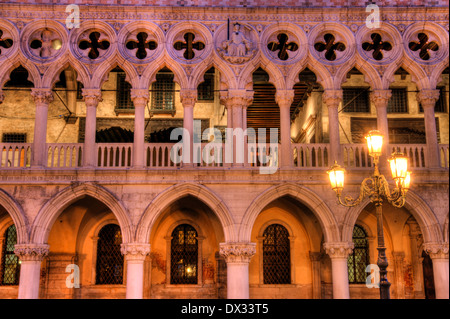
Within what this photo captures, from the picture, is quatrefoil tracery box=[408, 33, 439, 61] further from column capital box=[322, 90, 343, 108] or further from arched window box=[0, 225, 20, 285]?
arched window box=[0, 225, 20, 285]

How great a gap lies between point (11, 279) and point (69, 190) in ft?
→ 16.9

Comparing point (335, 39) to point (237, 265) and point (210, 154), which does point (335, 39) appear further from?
point (237, 265)

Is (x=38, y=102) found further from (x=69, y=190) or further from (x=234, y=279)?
(x=234, y=279)

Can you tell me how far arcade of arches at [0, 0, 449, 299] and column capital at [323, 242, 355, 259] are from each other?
3 cm

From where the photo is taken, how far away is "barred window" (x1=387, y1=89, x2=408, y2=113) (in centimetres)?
2120

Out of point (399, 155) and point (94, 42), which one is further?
point (94, 42)

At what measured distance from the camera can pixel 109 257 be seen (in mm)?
19344

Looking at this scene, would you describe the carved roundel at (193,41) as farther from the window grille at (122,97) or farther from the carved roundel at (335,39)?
the window grille at (122,97)

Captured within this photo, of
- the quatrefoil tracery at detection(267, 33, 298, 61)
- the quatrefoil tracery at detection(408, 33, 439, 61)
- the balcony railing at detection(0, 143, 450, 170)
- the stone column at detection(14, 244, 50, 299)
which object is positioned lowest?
the stone column at detection(14, 244, 50, 299)

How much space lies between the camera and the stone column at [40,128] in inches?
647

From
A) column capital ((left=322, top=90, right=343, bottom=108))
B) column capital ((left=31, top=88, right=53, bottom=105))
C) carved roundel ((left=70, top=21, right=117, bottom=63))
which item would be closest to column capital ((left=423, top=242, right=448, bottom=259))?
column capital ((left=322, top=90, right=343, bottom=108))

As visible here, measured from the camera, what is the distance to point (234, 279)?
15883 millimetres
